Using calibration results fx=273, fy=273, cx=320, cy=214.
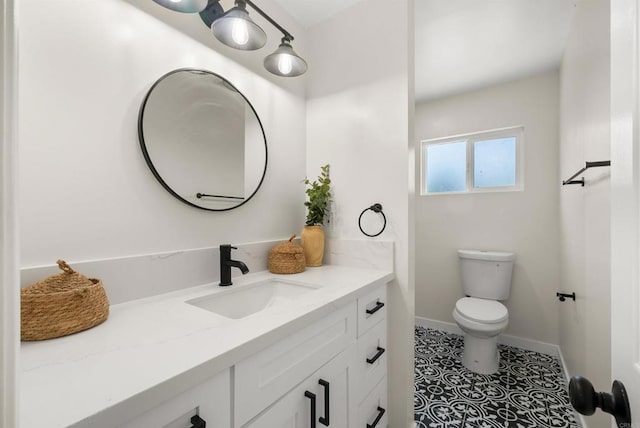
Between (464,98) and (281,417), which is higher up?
(464,98)

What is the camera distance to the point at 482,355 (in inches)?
80.7

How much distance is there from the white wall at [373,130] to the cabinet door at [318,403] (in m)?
0.52

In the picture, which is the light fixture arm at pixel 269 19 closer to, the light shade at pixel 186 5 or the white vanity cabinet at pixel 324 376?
the light shade at pixel 186 5

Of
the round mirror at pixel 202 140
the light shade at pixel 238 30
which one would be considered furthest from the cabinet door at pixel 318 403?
the light shade at pixel 238 30

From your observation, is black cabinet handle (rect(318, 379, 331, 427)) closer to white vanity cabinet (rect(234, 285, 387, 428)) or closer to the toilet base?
white vanity cabinet (rect(234, 285, 387, 428))

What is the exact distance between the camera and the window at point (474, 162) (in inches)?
98.3

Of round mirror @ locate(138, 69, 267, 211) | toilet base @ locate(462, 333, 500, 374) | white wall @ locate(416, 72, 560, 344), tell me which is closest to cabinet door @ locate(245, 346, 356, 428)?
round mirror @ locate(138, 69, 267, 211)

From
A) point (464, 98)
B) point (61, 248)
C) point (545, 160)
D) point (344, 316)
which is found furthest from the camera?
point (464, 98)

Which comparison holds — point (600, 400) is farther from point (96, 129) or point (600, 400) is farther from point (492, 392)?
point (492, 392)

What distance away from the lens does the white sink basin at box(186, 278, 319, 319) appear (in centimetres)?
109

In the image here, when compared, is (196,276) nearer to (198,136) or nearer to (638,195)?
(198,136)

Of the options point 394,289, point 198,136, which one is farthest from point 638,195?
point 198,136

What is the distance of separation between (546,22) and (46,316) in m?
2.74

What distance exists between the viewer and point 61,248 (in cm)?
82
